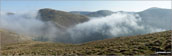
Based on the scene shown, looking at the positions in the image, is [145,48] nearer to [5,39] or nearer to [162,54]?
[162,54]

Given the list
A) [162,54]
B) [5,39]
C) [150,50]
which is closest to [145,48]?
[150,50]

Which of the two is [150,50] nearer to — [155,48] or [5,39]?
[155,48]

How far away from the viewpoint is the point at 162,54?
2005cm

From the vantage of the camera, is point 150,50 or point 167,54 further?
point 150,50

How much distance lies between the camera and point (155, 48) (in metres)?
27.5

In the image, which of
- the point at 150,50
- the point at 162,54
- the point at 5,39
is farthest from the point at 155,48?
the point at 5,39

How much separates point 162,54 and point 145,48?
878 cm

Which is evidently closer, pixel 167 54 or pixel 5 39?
pixel 167 54

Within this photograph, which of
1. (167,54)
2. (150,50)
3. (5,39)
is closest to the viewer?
(167,54)

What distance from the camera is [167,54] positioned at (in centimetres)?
1952

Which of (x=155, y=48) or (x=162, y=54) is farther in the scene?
(x=155, y=48)

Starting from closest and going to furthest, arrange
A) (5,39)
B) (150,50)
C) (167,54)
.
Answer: (167,54) → (150,50) → (5,39)

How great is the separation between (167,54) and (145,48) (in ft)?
30.5

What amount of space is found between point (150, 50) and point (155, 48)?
0.72 metres
